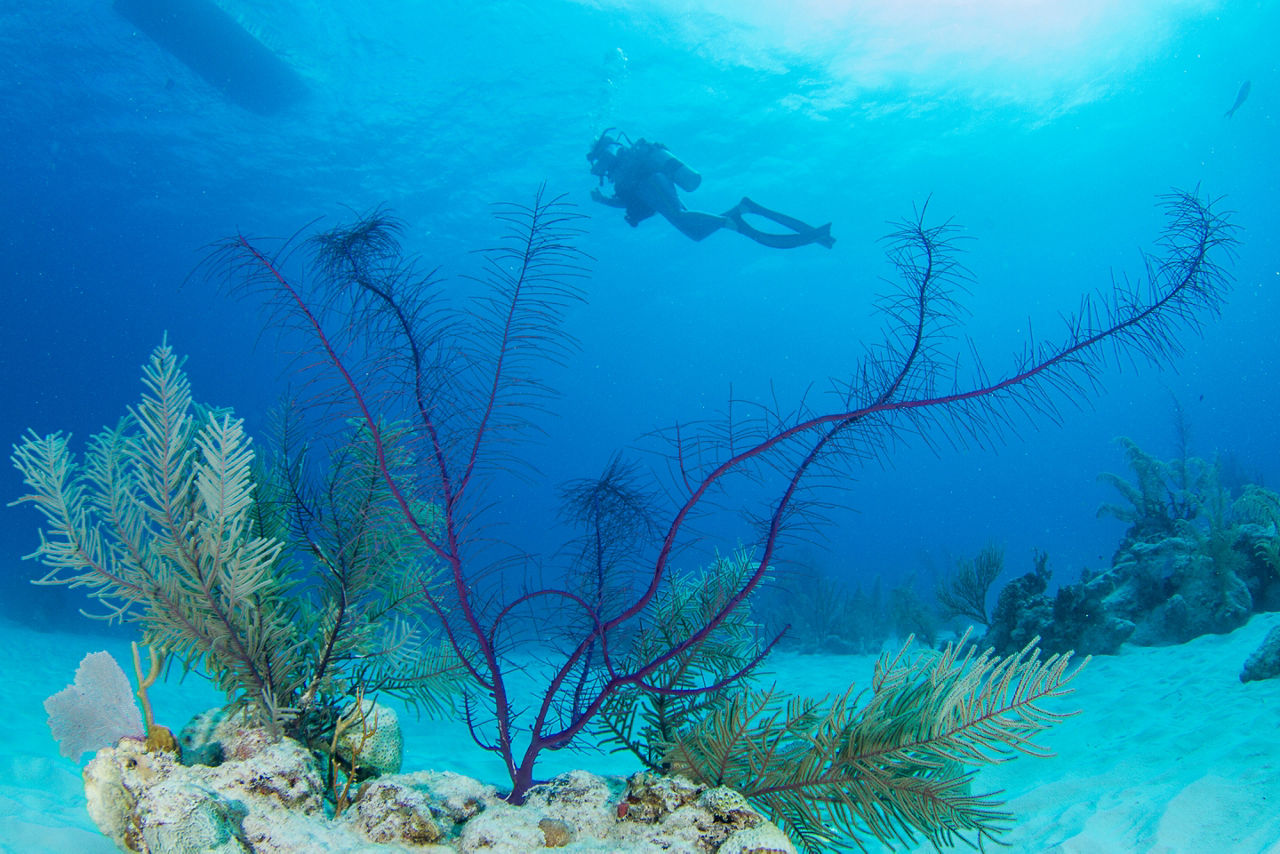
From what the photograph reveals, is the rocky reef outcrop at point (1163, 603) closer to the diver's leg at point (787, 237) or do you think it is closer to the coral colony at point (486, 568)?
the coral colony at point (486, 568)

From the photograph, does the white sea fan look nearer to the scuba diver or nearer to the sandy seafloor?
the sandy seafloor

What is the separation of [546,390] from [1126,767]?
16.0ft

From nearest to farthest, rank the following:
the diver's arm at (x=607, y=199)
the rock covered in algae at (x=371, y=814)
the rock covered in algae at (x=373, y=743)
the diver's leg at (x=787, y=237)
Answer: the rock covered in algae at (x=371, y=814), the rock covered in algae at (x=373, y=743), the diver's leg at (x=787, y=237), the diver's arm at (x=607, y=199)

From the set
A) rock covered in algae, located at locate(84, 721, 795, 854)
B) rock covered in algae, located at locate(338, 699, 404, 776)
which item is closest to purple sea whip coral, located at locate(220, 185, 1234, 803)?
rock covered in algae, located at locate(84, 721, 795, 854)

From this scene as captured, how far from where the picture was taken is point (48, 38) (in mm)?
21297

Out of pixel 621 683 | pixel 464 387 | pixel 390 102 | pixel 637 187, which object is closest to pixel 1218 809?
pixel 621 683

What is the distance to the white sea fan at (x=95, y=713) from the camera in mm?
2365

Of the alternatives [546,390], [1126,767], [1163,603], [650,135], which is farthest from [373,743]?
[650,135]

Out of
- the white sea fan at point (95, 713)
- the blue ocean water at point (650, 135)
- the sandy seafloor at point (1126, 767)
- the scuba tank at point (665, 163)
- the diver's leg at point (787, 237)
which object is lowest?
the sandy seafloor at point (1126, 767)

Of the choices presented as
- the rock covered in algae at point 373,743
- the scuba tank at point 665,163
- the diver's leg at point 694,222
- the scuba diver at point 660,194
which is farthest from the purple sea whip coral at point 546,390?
the diver's leg at point 694,222

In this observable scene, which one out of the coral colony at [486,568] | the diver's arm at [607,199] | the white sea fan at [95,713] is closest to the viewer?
the coral colony at [486,568]

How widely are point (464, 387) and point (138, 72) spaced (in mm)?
31278

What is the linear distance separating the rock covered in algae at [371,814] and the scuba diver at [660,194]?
44.2 feet

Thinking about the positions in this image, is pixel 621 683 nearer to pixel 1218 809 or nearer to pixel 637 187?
pixel 1218 809
